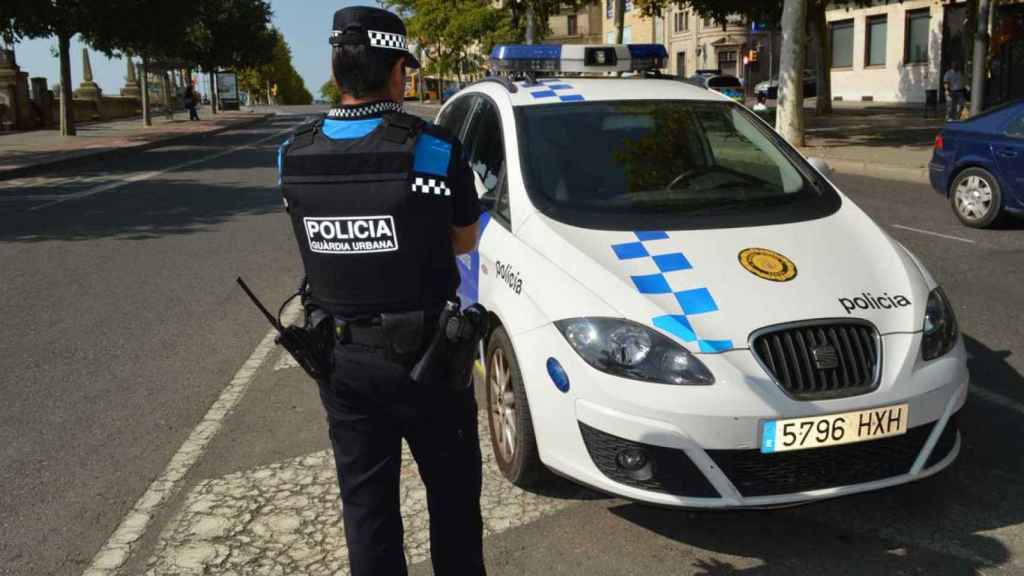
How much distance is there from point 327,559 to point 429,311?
1.33 m

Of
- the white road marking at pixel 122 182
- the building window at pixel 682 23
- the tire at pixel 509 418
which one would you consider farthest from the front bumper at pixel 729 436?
the building window at pixel 682 23

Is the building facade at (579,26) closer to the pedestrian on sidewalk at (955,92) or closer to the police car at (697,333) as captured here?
the pedestrian on sidewalk at (955,92)

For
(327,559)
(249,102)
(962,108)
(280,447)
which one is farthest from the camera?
(249,102)

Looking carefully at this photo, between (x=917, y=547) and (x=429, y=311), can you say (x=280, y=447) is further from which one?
(x=917, y=547)

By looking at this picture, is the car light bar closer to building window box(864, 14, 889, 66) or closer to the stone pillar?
the stone pillar

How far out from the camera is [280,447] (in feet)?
13.9

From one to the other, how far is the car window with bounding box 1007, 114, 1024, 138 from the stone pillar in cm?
3584

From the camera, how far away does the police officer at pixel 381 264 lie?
7.23 feet

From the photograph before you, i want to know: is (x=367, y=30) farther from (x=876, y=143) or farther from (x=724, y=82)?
(x=724, y=82)

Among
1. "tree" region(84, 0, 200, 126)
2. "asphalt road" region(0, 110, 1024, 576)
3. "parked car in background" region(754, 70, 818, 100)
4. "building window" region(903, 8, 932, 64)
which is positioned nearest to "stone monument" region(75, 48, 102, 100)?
"tree" region(84, 0, 200, 126)

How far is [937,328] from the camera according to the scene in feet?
11.1

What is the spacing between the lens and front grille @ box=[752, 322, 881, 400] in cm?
306

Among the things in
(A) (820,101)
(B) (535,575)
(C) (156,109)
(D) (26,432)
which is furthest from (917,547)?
(C) (156,109)

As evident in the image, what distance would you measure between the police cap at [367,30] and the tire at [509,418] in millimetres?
1559
